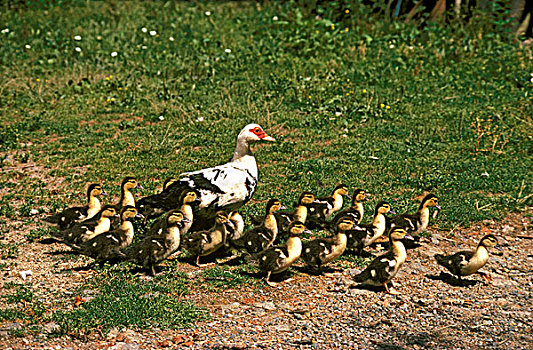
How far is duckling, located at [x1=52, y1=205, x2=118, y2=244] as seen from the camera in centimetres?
805

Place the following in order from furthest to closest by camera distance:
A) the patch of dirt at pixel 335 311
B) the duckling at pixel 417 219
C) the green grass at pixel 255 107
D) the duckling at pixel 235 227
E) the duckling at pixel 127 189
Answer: the green grass at pixel 255 107 → the duckling at pixel 127 189 → the duckling at pixel 417 219 → the duckling at pixel 235 227 → the patch of dirt at pixel 335 311

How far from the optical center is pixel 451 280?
818cm

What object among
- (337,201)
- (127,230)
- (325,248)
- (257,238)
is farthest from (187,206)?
(337,201)

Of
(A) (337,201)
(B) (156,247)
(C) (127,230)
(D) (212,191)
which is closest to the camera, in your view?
(B) (156,247)

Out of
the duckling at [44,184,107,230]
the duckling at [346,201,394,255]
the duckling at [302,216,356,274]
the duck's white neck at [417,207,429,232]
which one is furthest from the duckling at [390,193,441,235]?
the duckling at [44,184,107,230]

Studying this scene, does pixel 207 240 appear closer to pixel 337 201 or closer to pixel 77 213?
pixel 77 213

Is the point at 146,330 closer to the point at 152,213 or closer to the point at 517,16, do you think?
the point at 152,213

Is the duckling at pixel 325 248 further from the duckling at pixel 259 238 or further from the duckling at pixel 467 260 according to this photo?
the duckling at pixel 467 260

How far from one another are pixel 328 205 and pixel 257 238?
5.00 ft

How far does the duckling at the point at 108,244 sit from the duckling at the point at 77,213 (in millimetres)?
767

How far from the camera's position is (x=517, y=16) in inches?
697

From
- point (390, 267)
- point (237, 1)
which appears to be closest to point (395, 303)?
point (390, 267)

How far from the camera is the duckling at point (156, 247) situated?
7.75 m

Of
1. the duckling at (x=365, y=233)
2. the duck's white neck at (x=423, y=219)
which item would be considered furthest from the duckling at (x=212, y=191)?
the duck's white neck at (x=423, y=219)
